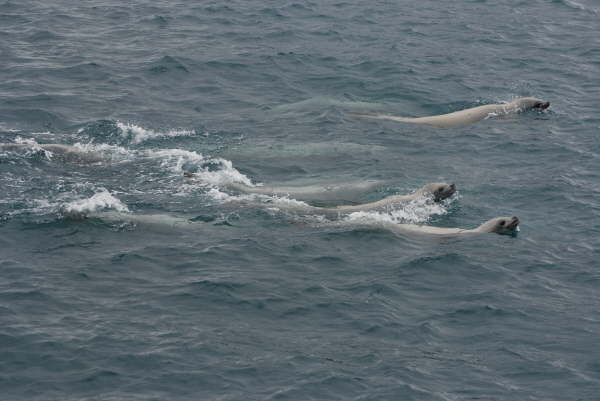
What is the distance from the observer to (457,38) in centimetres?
3634

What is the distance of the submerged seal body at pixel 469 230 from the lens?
20406 millimetres

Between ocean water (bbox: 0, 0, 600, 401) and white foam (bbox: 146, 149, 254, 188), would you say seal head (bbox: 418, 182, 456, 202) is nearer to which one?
ocean water (bbox: 0, 0, 600, 401)

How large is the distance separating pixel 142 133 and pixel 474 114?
10456mm

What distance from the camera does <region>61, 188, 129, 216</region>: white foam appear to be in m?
19.9

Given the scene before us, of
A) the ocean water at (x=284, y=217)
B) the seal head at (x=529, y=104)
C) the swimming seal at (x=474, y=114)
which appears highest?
the seal head at (x=529, y=104)

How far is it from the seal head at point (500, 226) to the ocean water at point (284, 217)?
285mm

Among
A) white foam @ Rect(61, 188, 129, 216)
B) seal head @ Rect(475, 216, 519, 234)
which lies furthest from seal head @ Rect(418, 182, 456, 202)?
white foam @ Rect(61, 188, 129, 216)

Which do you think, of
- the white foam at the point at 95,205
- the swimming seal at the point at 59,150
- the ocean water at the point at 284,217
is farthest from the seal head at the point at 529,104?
the white foam at the point at 95,205

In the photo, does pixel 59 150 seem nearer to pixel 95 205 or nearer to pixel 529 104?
pixel 95 205

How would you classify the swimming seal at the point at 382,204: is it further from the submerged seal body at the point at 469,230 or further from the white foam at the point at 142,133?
the white foam at the point at 142,133

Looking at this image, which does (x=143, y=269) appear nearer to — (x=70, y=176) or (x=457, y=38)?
(x=70, y=176)

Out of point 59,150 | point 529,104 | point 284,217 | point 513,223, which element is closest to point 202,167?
point 284,217

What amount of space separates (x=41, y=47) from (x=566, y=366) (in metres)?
24.2

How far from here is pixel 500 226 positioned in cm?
2050
